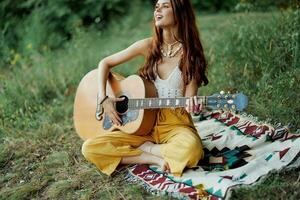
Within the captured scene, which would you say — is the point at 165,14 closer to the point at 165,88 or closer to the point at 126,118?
the point at 165,88

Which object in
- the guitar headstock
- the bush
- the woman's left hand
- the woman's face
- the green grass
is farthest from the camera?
the bush

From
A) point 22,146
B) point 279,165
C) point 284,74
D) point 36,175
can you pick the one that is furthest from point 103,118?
point 284,74

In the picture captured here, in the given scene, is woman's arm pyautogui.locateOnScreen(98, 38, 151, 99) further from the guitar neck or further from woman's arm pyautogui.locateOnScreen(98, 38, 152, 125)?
the guitar neck

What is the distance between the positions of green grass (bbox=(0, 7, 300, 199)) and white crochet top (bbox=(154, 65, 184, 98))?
0.69 meters

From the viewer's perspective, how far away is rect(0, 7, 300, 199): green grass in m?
3.83

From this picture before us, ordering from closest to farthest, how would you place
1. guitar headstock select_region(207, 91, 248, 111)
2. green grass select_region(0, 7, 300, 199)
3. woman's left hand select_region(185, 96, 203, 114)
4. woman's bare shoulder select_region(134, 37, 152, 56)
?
guitar headstock select_region(207, 91, 248, 111), woman's left hand select_region(185, 96, 203, 114), green grass select_region(0, 7, 300, 199), woman's bare shoulder select_region(134, 37, 152, 56)

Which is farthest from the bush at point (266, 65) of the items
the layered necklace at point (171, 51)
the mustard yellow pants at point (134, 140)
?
the layered necklace at point (171, 51)

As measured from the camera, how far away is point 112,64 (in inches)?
161

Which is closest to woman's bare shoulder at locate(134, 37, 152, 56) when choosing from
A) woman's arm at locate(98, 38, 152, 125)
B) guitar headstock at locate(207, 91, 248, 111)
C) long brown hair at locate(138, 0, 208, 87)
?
woman's arm at locate(98, 38, 152, 125)

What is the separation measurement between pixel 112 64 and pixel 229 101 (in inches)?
45.7

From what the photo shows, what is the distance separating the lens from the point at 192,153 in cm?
355

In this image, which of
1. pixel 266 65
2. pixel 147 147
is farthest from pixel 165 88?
pixel 266 65

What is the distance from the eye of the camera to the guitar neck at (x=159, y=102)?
135 inches

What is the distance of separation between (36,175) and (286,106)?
207 cm
